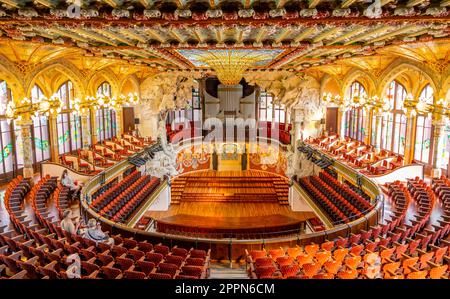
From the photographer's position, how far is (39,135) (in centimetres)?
1939

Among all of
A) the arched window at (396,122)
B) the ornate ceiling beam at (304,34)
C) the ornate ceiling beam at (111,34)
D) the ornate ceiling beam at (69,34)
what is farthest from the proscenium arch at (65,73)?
the arched window at (396,122)

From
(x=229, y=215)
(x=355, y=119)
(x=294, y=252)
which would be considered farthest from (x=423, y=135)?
(x=294, y=252)

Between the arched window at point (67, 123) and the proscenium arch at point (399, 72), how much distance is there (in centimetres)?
1844

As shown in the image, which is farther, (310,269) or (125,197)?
(125,197)

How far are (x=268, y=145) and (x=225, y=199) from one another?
19.0 ft

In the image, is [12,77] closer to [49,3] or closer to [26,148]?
[26,148]

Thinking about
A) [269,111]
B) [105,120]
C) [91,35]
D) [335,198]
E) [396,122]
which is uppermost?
[91,35]

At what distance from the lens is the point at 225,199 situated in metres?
20.1

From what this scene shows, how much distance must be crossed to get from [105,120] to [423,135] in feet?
70.3

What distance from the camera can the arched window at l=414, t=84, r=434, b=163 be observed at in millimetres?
19047

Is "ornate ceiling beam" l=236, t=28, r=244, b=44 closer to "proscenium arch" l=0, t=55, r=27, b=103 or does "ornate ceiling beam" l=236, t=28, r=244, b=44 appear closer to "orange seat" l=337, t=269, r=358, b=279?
"orange seat" l=337, t=269, r=358, b=279

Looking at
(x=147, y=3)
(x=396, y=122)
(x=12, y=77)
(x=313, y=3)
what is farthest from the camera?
(x=396, y=122)

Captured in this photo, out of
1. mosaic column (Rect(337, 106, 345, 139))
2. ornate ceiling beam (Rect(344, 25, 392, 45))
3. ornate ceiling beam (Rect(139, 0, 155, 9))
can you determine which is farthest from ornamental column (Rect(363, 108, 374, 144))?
ornate ceiling beam (Rect(139, 0, 155, 9))
